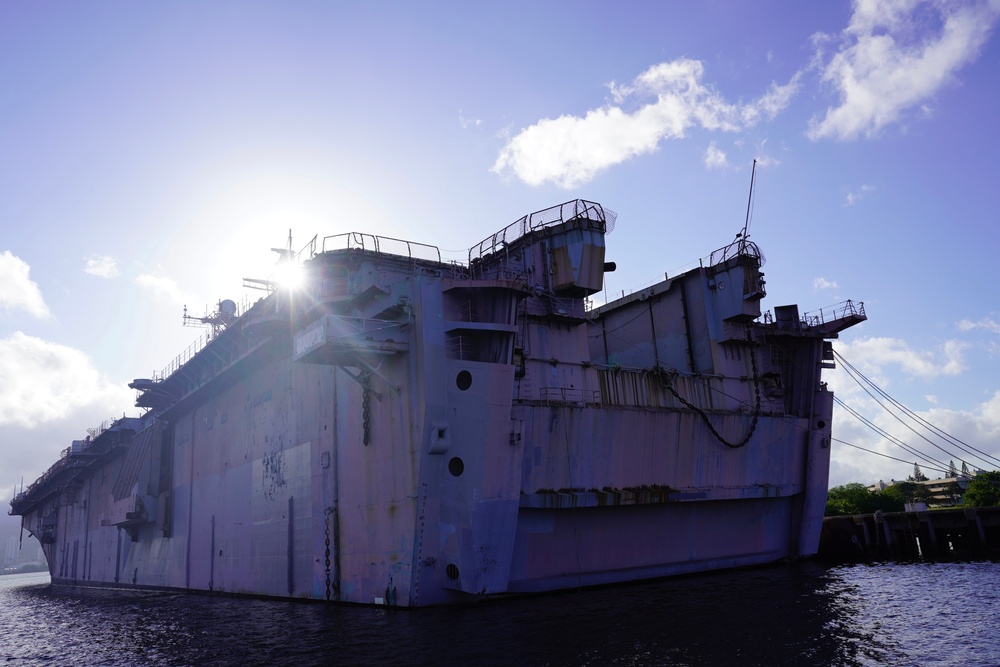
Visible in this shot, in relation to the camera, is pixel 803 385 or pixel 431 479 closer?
pixel 431 479

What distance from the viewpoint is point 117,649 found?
2088 cm

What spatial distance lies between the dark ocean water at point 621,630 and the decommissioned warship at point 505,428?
1464 millimetres

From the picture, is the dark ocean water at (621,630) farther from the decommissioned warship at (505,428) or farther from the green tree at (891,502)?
the green tree at (891,502)

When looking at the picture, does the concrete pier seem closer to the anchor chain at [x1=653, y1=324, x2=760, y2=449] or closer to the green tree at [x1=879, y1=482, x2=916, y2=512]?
the anchor chain at [x1=653, y1=324, x2=760, y2=449]

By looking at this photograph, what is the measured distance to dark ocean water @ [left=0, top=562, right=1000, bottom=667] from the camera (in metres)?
14.6

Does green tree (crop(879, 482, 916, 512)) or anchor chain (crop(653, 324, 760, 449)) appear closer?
anchor chain (crop(653, 324, 760, 449))

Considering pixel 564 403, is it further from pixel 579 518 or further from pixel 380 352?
pixel 380 352

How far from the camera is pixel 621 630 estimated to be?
17.2m

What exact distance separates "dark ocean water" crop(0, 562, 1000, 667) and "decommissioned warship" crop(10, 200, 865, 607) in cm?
146

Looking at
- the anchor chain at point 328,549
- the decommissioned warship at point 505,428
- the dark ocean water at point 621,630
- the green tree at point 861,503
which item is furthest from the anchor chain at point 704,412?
the green tree at point 861,503

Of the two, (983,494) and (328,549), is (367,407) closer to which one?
(328,549)

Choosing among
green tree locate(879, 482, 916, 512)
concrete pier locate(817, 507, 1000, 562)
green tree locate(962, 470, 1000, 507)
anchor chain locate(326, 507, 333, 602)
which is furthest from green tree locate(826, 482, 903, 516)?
anchor chain locate(326, 507, 333, 602)

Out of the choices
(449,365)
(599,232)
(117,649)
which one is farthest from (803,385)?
(117,649)

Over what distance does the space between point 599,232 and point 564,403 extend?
696 cm
